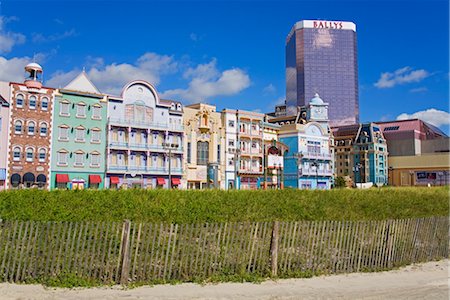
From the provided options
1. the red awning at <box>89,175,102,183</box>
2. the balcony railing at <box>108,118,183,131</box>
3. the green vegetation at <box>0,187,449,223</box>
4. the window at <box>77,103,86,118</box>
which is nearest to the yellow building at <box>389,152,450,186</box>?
the balcony railing at <box>108,118,183,131</box>

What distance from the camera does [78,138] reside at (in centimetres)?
4566

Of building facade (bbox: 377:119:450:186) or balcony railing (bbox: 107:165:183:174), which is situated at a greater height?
building facade (bbox: 377:119:450:186)

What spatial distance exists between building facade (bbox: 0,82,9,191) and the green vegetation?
3306cm

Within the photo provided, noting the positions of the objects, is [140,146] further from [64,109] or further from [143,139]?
[64,109]

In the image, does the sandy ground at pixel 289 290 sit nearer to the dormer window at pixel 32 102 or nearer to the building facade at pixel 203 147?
the dormer window at pixel 32 102

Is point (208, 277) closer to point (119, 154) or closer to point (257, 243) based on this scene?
point (257, 243)

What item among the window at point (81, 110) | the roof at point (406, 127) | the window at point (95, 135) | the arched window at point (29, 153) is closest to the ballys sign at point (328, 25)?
the roof at point (406, 127)

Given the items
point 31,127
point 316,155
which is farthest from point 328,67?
point 31,127

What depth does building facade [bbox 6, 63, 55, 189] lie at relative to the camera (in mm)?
41875

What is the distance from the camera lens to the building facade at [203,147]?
5441cm

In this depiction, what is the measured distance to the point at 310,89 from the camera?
569 feet

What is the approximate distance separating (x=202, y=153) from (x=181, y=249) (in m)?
44.9

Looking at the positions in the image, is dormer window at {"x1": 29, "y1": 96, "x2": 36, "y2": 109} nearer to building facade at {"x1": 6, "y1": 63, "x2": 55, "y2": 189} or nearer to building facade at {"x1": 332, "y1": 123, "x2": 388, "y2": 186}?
building facade at {"x1": 6, "y1": 63, "x2": 55, "y2": 189}

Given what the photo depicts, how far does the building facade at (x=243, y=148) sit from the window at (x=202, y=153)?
3065mm
